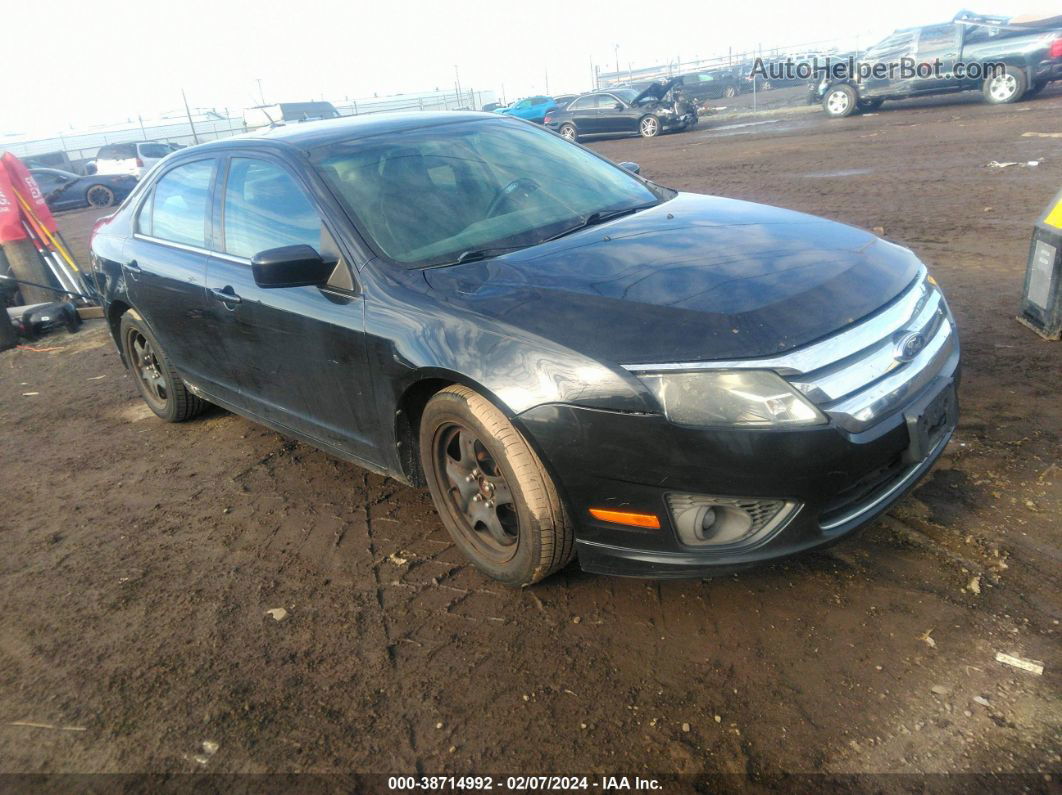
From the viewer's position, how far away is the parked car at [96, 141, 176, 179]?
24719 millimetres

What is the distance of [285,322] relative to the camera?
3.40 metres

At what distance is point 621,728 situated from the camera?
7.42 feet

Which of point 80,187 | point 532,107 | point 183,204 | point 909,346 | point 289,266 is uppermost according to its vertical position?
point 183,204

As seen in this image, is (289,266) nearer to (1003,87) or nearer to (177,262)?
(177,262)

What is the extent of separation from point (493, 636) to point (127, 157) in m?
27.0

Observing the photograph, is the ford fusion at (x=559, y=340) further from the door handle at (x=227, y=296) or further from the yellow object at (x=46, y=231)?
the yellow object at (x=46, y=231)

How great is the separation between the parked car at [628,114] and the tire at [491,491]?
1996 centimetres

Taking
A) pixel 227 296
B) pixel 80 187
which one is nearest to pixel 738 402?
pixel 227 296

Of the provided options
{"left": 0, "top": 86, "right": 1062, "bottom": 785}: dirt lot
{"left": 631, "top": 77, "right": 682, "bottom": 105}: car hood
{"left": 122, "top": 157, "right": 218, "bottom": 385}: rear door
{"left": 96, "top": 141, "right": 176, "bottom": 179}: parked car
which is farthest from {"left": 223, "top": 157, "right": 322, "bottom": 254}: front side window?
{"left": 96, "top": 141, "right": 176, "bottom": 179}: parked car

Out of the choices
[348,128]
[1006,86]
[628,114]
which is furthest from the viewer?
[628,114]

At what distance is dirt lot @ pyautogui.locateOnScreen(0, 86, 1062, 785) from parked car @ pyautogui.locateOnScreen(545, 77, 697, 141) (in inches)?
747

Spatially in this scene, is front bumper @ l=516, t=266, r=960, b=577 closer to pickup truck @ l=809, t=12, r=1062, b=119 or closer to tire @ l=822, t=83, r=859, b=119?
pickup truck @ l=809, t=12, r=1062, b=119

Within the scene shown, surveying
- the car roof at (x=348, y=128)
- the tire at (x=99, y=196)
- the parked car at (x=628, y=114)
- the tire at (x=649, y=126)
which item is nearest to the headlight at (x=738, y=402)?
the car roof at (x=348, y=128)

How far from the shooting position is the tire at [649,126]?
2194 cm
